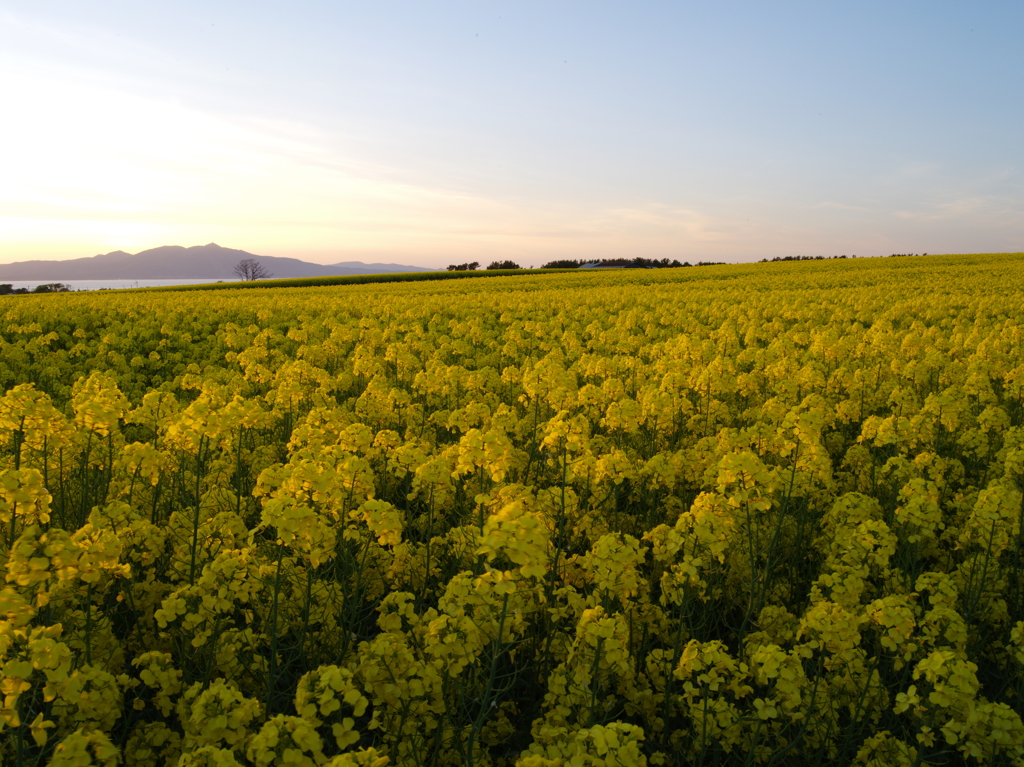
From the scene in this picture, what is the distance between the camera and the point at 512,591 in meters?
2.78

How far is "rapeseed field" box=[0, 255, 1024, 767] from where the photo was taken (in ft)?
9.94

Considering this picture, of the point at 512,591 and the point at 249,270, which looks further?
the point at 249,270

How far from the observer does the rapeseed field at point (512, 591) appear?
9.94ft

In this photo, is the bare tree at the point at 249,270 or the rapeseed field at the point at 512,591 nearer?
the rapeseed field at the point at 512,591

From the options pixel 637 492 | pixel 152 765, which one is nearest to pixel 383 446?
pixel 637 492

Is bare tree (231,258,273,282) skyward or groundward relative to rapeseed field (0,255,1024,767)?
skyward

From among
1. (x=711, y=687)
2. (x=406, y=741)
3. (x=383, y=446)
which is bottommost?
(x=406, y=741)

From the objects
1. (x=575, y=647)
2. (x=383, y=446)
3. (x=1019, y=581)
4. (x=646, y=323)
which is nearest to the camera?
(x=575, y=647)

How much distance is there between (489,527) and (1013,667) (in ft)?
15.1

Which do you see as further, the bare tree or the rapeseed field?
the bare tree

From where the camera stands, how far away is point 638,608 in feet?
15.0

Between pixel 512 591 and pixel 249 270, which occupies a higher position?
pixel 249 270

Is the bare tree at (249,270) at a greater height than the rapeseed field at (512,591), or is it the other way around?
the bare tree at (249,270)

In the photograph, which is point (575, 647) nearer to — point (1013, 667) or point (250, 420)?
point (1013, 667)
